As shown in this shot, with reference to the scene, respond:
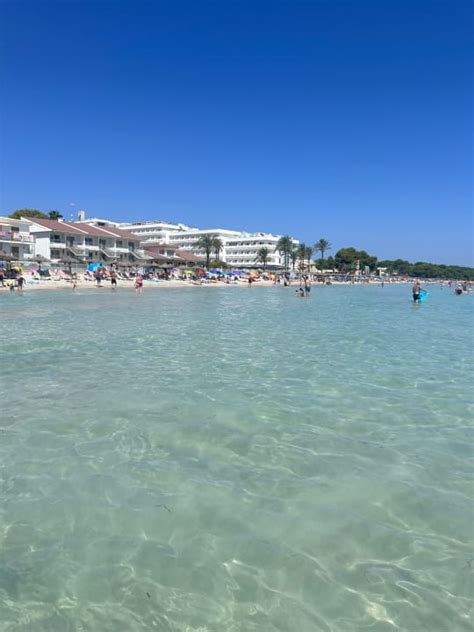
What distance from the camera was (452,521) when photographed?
4.54 meters

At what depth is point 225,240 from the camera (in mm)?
134000

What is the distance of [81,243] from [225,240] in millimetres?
66815

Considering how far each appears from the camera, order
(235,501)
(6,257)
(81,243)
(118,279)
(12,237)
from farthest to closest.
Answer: (81,243)
(118,279)
(12,237)
(6,257)
(235,501)

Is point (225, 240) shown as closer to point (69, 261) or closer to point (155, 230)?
point (155, 230)

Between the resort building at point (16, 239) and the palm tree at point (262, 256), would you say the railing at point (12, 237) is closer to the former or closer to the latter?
the resort building at point (16, 239)

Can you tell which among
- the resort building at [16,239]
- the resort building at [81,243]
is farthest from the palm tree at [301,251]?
the resort building at [16,239]

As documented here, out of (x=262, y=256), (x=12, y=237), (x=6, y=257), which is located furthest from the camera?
(x=262, y=256)

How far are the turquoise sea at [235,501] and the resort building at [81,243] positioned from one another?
58.0 m

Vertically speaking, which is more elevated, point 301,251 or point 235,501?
point 301,251

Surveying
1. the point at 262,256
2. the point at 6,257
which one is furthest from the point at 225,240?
the point at 6,257

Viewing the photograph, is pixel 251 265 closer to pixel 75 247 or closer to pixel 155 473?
pixel 75 247

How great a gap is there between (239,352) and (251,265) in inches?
4482

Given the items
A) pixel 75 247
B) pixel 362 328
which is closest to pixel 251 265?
pixel 75 247

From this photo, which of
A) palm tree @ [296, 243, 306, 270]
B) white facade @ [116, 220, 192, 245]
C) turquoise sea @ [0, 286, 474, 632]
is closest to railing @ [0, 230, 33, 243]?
turquoise sea @ [0, 286, 474, 632]
